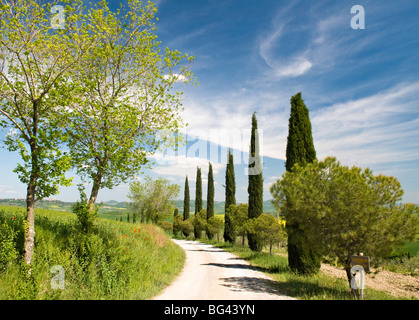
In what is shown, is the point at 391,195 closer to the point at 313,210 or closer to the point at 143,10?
the point at 313,210

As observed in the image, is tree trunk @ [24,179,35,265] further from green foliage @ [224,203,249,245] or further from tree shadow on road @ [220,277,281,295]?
green foliage @ [224,203,249,245]

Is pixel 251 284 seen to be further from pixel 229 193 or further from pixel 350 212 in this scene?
pixel 229 193

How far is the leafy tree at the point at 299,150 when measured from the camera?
519 inches

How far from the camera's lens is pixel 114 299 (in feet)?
24.2

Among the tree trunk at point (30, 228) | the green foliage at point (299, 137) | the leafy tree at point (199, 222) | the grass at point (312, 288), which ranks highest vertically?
the green foliage at point (299, 137)

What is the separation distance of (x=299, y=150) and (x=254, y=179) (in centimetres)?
1089

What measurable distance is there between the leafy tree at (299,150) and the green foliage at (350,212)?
414cm

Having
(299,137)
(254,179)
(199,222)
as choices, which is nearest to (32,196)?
(299,137)

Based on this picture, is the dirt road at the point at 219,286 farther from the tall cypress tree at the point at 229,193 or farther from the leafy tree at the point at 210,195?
the leafy tree at the point at 210,195

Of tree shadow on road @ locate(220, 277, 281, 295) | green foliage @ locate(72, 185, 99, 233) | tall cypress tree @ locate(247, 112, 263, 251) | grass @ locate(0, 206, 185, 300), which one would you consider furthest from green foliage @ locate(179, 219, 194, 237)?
green foliage @ locate(72, 185, 99, 233)

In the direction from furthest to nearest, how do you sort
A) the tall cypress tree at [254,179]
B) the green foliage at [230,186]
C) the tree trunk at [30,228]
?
the green foliage at [230,186] < the tall cypress tree at [254,179] < the tree trunk at [30,228]

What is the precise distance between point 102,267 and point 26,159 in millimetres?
4359

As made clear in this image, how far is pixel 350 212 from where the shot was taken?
8.64 meters

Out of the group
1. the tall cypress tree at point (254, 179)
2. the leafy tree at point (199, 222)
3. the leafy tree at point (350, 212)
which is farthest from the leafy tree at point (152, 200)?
the leafy tree at point (350, 212)
